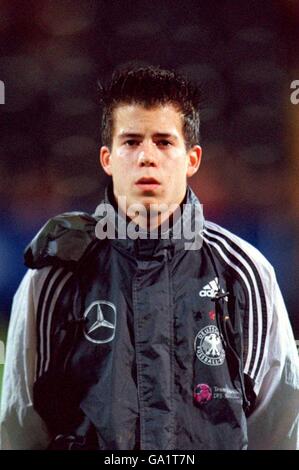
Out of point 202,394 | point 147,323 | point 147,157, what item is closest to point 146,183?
point 147,157

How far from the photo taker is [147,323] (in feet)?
4.80

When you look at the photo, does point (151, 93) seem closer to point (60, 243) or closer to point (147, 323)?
point (60, 243)

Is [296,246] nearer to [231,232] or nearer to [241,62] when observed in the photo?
[231,232]

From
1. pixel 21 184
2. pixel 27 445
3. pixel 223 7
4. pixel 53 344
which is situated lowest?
pixel 27 445

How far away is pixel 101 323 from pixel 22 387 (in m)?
0.21

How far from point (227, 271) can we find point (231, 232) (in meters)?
0.11

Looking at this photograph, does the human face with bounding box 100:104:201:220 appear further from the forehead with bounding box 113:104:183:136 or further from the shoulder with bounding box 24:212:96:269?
the shoulder with bounding box 24:212:96:269

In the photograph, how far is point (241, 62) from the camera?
166 cm

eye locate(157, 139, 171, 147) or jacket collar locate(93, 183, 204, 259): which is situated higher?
eye locate(157, 139, 171, 147)

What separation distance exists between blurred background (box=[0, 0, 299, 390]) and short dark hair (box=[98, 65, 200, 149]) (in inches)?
1.3

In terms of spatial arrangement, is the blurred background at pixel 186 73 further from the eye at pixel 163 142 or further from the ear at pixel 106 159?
the eye at pixel 163 142

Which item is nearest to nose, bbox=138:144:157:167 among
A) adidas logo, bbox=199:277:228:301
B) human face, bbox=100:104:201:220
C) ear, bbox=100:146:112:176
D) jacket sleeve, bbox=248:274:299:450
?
human face, bbox=100:104:201:220

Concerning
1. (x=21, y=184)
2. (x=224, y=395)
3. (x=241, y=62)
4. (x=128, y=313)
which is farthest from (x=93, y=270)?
(x=241, y=62)

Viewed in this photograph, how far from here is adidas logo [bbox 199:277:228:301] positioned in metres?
1.49
